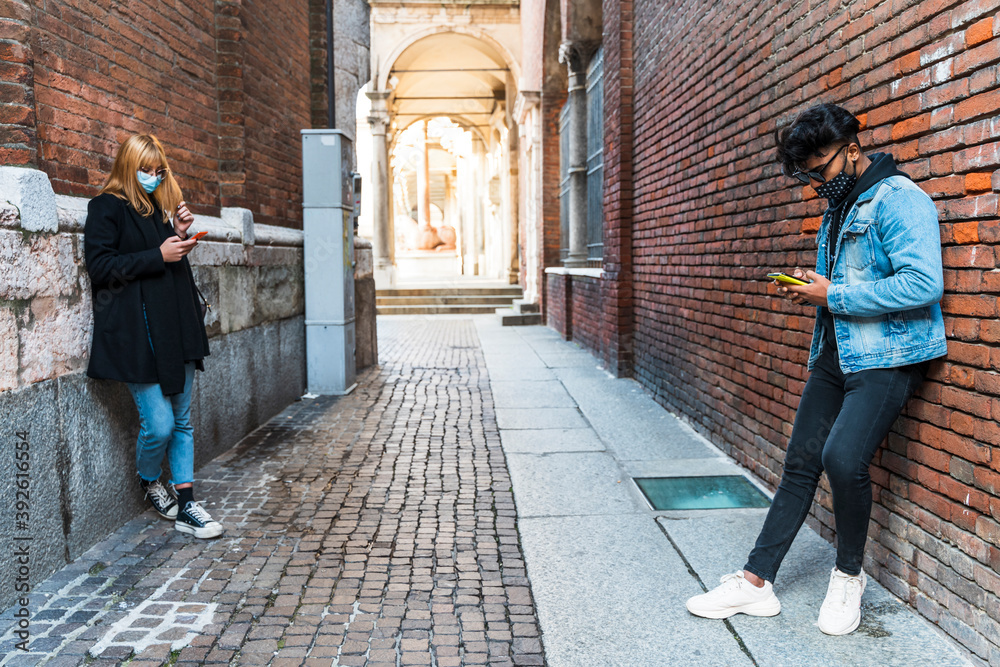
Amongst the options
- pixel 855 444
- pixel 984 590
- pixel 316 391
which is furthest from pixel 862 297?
pixel 316 391

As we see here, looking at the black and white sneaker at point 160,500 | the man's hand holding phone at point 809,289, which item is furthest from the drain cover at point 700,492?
the black and white sneaker at point 160,500

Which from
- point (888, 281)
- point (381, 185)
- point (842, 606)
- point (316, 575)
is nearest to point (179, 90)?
point (316, 575)

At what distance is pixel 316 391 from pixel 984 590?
243 inches

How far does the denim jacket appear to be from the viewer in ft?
7.80

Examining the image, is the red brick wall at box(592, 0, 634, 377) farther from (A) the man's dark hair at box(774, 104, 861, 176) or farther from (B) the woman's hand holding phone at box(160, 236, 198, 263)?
(A) the man's dark hair at box(774, 104, 861, 176)

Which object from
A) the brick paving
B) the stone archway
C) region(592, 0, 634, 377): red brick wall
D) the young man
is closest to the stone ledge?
region(592, 0, 634, 377): red brick wall

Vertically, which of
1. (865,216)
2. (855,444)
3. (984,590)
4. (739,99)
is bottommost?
(984,590)

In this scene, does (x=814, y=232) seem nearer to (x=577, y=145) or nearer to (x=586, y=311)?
(x=586, y=311)

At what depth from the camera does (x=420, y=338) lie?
13.4 meters

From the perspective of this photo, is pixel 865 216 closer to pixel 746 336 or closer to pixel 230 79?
pixel 746 336

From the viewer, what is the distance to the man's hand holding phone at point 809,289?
100 inches

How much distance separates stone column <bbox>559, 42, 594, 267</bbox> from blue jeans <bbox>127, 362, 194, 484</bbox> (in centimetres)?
868

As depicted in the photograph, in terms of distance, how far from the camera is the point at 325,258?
24.6 feet

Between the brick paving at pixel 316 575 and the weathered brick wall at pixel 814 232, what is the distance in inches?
56.0
